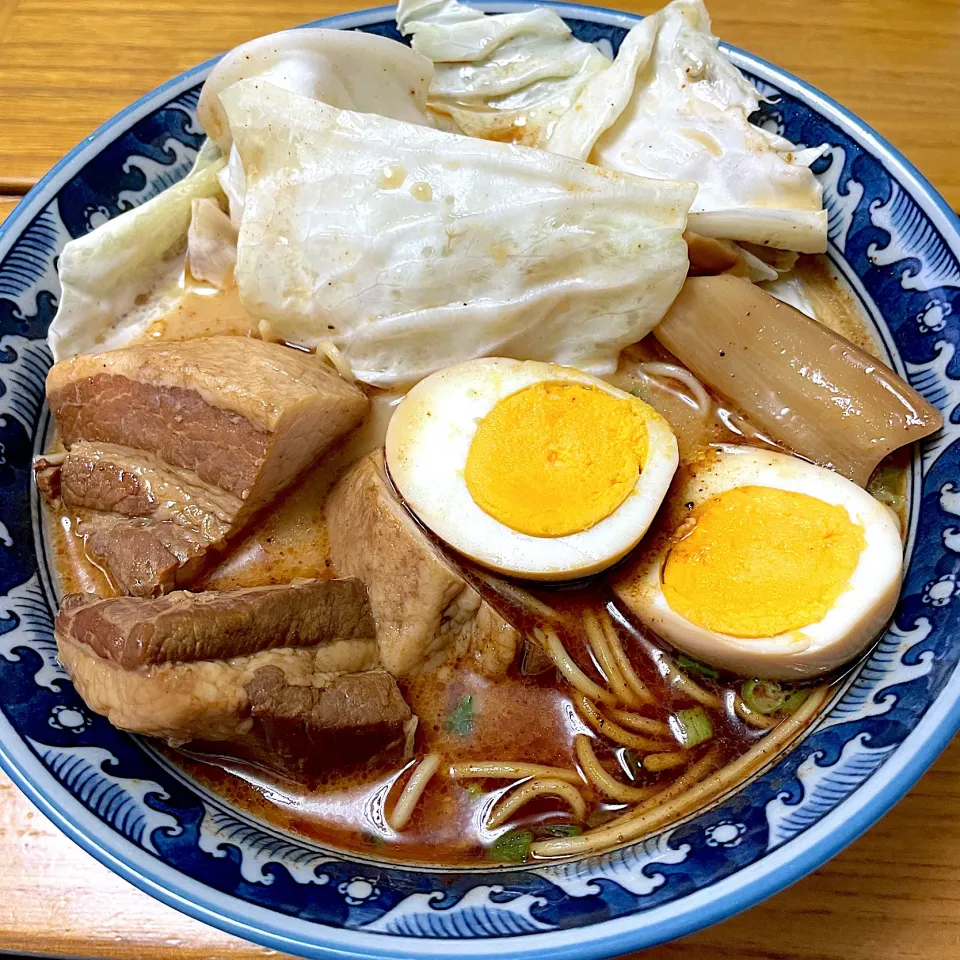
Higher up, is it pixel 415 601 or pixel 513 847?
pixel 415 601

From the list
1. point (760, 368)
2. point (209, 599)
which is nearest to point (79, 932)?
point (209, 599)

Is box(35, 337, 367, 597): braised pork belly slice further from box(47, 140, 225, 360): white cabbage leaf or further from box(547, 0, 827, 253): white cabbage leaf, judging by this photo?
box(547, 0, 827, 253): white cabbage leaf

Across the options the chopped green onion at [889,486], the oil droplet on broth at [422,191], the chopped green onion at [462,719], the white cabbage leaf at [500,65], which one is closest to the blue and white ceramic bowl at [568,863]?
the chopped green onion at [889,486]

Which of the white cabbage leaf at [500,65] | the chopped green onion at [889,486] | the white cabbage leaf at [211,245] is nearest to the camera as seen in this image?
the chopped green onion at [889,486]

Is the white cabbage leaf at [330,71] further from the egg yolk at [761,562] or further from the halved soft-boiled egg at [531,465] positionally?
the egg yolk at [761,562]

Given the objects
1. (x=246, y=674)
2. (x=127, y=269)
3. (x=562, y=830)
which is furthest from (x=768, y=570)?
(x=127, y=269)

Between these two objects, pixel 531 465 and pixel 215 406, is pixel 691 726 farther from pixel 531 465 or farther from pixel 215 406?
pixel 215 406

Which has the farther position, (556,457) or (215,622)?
(556,457)
